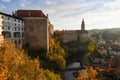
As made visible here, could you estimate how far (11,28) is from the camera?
4259cm

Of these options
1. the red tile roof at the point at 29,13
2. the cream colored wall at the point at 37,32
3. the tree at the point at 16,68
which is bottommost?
the tree at the point at 16,68

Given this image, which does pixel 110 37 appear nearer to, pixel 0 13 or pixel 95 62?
pixel 95 62

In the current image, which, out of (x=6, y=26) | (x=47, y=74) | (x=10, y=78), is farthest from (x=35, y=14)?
(x=10, y=78)

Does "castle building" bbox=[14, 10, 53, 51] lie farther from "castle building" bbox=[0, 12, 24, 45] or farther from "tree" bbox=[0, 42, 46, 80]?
"tree" bbox=[0, 42, 46, 80]

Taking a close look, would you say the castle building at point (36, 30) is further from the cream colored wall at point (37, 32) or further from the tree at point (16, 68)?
the tree at point (16, 68)

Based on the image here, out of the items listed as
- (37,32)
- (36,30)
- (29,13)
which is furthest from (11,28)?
(29,13)

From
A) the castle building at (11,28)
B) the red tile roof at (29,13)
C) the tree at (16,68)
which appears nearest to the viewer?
the tree at (16,68)

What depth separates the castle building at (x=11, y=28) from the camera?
38.5m

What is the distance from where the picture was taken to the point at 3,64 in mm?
26062

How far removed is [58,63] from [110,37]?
109m

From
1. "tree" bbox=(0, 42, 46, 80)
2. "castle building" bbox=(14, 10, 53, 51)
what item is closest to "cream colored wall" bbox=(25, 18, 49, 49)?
"castle building" bbox=(14, 10, 53, 51)

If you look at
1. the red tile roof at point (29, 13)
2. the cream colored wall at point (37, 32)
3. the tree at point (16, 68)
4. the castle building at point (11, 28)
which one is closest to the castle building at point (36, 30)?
the cream colored wall at point (37, 32)

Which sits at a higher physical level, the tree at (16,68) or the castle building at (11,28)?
the castle building at (11,28)

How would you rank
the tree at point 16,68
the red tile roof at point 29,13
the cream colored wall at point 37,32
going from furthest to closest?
the red tile roof at point 29,13
the cream colored wall at point 37,32
the tree at point 16,68
